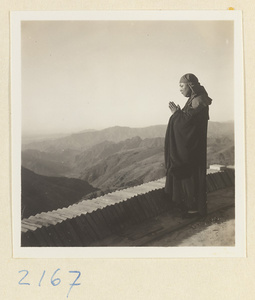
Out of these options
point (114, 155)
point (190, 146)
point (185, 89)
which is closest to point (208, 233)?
point (190, 146)

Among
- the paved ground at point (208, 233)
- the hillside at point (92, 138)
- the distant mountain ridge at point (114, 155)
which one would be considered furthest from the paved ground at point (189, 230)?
the hillside at point (92, 138)

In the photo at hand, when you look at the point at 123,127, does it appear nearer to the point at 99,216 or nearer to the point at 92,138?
the point at 92,138

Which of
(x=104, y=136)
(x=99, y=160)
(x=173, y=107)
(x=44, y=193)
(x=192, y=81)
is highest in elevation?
(x=192, y=81)

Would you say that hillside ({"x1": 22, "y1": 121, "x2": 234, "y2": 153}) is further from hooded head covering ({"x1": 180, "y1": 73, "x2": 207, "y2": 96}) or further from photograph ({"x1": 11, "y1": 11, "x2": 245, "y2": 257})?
hooded head covering ({"x1": 180, "y1": 73, "x2": 207, "y2": 96})

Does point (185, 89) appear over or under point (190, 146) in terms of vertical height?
over

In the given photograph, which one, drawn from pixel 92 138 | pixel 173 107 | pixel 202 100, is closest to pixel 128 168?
pixel 92 138
